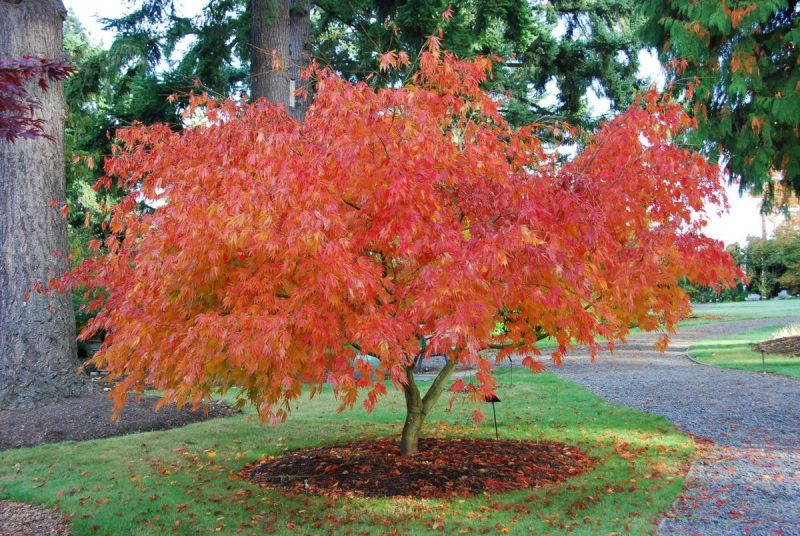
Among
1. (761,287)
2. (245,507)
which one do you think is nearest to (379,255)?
(245,507)

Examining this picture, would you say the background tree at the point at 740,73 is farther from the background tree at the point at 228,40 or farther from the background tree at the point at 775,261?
the background tree at the point at 775,261

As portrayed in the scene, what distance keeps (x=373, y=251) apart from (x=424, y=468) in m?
2.72

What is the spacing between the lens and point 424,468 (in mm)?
6852

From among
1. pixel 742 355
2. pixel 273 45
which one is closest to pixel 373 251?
pixel 273 45

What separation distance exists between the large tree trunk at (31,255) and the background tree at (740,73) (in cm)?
967

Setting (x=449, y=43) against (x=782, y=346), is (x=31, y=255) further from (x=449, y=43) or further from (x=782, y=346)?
(x=782, y=346)

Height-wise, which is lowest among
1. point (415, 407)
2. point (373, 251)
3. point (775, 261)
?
point (415, 407)

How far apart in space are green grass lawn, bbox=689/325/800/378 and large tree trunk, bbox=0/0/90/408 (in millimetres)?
13046

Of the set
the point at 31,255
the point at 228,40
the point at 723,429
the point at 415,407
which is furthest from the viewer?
the point at 228,40

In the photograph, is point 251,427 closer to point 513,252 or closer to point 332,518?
point 332,518

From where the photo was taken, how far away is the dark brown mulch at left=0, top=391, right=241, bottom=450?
8602 millimetres

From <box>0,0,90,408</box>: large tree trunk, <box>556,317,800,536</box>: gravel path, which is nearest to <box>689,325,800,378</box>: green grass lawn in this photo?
<box>556,317,800,536</box>: gravel path

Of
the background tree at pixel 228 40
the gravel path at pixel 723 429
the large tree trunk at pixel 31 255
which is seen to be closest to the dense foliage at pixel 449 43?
the background tree at pixel 228 40

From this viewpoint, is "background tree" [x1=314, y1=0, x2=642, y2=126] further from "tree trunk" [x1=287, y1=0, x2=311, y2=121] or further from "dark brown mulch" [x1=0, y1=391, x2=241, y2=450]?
"dark brown mulch" [x1=0, y1=391, x2=241, y2=450]
